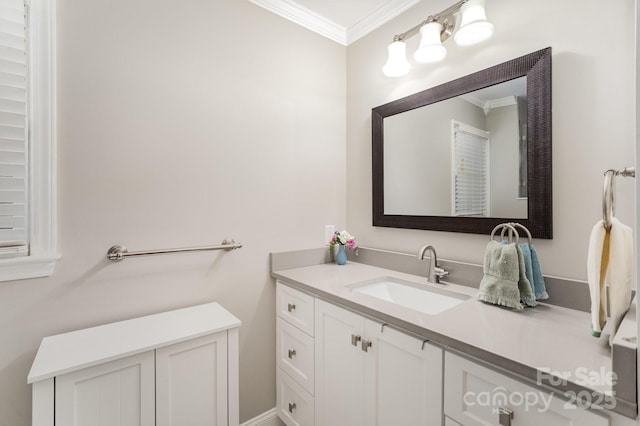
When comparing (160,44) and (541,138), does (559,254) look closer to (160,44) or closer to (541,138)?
(541,138)

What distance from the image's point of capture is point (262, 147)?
1.73 meters

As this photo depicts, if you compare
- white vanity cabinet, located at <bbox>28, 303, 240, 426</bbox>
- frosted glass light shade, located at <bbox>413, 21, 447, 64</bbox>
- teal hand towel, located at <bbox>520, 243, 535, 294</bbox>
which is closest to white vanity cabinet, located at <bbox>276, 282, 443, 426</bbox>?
white vanity cabinet, located at <bbox>28, 303, 240, 426</bbox>

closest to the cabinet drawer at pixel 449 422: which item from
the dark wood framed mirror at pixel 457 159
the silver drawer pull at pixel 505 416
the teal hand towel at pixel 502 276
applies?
the silver drawer pull at pixel 505 416

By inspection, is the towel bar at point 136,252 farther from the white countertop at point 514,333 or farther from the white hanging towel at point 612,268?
the white hanging towel at point 612,268

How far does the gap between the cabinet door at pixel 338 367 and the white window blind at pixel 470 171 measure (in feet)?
2.57

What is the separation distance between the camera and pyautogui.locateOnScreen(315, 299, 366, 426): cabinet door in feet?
3.95

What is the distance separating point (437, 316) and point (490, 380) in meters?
0.25

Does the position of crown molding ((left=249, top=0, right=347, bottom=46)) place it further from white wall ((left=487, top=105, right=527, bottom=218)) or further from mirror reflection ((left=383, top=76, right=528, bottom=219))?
white wall ((left=487, top=105, right=527, bottom=218))

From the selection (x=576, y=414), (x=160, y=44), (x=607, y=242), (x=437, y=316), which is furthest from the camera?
(x=160, y=44)

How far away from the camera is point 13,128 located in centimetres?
109

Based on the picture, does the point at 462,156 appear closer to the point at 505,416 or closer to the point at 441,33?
the point at 441,33

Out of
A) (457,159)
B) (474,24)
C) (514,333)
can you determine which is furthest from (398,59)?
(514,333)

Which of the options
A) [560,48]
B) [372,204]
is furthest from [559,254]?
[372,204]

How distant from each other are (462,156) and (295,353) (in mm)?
1359
